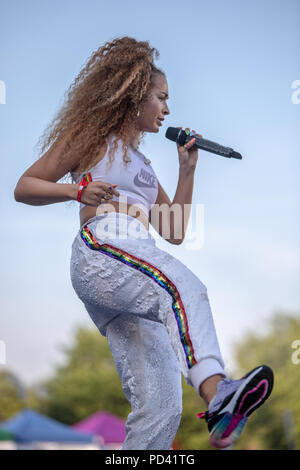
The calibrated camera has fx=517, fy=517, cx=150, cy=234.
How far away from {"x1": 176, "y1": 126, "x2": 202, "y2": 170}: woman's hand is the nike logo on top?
208mm

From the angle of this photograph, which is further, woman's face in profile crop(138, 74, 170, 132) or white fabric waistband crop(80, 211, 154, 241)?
woman's face in profile crop(138, 74, 170, 132)

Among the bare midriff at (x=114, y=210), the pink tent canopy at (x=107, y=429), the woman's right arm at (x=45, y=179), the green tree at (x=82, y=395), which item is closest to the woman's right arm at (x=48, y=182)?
the woman's right arm at (x=45, y=179)

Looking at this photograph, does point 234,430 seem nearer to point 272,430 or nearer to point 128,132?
point 128,132

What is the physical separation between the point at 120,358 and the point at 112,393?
72.0 feet

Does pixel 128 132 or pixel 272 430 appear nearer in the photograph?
pixel 128 132

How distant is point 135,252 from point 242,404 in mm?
582

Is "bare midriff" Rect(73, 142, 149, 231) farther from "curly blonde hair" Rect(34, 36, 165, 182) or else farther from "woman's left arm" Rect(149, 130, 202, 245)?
"woman's left arm" Rect(149, 130, 202, 245)

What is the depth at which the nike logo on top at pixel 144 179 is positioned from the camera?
1.98 meters

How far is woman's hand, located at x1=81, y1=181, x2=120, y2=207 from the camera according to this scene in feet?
5.46

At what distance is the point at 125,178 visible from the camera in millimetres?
1938

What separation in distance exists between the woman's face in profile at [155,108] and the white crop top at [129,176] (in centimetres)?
15

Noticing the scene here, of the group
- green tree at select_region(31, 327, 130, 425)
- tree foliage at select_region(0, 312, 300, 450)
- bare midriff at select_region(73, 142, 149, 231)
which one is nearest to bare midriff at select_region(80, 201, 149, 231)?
bare midriff at select_region(73, 142, 149, 231)

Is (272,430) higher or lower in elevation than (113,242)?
lower
